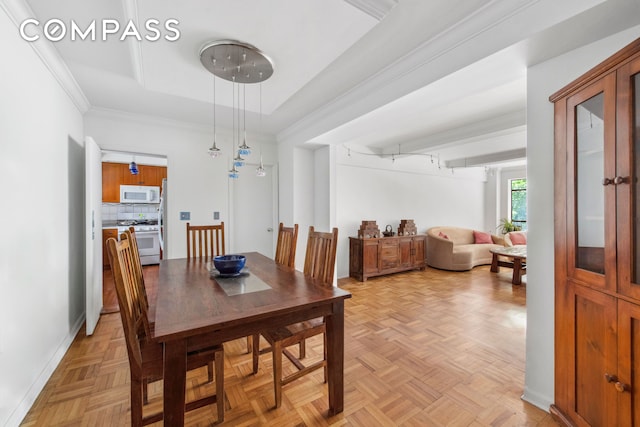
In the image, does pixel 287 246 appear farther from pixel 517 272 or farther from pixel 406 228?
pixel 517 272

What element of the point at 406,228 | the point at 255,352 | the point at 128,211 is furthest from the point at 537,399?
the point at 128,211

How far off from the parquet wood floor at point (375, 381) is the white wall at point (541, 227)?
0.23 m

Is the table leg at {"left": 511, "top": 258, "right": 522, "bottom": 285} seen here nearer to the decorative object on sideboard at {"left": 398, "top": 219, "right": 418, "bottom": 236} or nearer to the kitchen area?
the decorative object on sideboard at {"left": 398, "top": 219, "right": 418, "bottom": 236}

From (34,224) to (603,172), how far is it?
131 inches

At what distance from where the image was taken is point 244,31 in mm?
1608

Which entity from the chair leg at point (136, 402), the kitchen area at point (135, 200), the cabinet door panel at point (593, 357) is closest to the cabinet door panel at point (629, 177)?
the cabinet door panel at point (593, 357)

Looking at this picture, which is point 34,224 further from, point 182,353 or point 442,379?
point 442,379

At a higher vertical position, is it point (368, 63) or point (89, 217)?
point (368, 63)

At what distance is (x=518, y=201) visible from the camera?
22.7 ft

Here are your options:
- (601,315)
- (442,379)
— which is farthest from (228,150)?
(601,315)

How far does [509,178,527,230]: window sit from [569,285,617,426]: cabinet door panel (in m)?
6.65

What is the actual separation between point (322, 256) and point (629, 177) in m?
1.68

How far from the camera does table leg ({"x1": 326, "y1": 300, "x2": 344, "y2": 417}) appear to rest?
1.57 metres

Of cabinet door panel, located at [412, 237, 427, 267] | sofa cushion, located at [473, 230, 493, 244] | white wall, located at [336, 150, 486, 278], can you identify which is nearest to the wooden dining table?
white wall, located at [336, 150, 486, 278]
